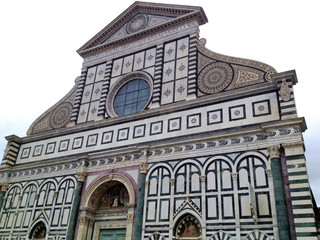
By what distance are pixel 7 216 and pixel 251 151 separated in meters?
13.5

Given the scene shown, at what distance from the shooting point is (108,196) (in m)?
15.9

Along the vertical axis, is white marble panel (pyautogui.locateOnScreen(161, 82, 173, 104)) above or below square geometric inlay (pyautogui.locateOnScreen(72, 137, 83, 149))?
above

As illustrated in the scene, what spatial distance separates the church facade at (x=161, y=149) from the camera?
1173cm

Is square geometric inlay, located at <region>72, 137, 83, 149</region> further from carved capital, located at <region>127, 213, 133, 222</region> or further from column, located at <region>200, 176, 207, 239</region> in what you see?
column, located at <region>200, 176, 207, 239</region>

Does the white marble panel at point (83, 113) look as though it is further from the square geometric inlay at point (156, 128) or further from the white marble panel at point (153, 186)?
the white marble panel at point (153, 186)

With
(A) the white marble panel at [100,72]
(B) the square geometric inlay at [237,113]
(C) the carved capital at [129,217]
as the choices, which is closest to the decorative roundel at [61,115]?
(A) the white marble panel at [100,72]

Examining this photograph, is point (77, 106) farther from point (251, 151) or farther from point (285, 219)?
point (285, 219)

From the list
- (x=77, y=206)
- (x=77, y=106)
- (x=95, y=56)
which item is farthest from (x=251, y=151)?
(x=95, y=56)

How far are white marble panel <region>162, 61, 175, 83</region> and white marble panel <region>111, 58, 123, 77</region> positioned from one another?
126 inches

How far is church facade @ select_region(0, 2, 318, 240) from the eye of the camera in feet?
38.5

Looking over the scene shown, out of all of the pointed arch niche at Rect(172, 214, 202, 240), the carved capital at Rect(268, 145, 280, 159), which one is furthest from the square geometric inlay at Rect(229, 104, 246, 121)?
the pointed arch niche at Rect(172, 214, 202, 240)

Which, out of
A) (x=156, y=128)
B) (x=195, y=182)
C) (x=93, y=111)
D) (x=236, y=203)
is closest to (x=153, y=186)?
(x=195, y=182)

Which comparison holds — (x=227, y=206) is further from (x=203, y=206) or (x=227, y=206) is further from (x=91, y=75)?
(x=91, y=75)

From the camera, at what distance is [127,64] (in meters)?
18.8
